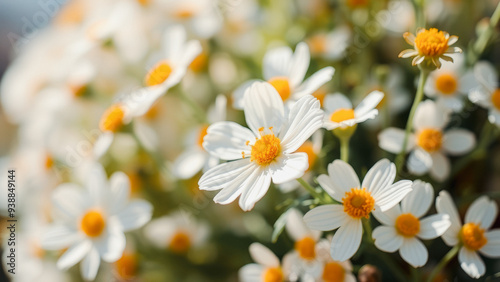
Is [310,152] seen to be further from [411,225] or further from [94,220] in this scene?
[94,220]

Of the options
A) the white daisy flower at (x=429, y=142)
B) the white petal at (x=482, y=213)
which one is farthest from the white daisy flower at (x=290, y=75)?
the white petal at (x=482, y=213)

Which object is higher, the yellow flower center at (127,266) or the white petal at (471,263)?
the white petal at (471,263)

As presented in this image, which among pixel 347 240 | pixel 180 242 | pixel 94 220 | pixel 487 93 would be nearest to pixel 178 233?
pixel 180 242

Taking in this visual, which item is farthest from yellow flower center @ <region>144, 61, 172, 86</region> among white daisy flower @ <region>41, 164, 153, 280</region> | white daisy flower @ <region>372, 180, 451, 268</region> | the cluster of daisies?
white daisy flower @ <region>372, 180, 451, 268</region>

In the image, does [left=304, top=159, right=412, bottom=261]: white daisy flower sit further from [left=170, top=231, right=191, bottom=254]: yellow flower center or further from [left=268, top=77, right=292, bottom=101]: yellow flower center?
[left=170, top=231, right=191, bottom=254]: yellow flower center

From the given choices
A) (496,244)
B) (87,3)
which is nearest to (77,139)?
(87,3)

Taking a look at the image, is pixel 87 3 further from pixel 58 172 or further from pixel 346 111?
pixel 346 111

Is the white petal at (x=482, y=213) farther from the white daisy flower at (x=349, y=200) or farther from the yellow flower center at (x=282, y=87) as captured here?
the yellow flower center at (x=282, y=87)
